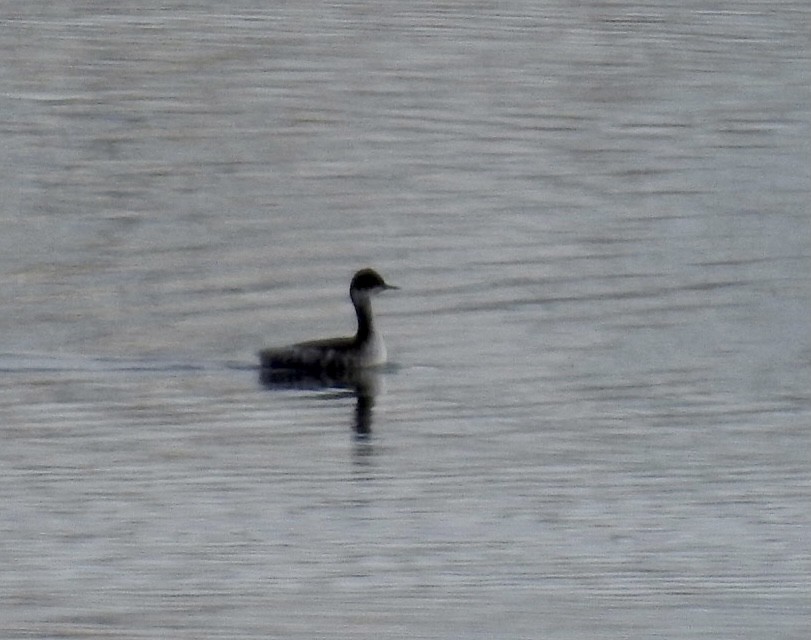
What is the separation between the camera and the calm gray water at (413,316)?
12.3 metres

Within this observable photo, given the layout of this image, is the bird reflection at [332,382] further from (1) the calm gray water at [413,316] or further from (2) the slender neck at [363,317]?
(2) the slender neck at [363,317]

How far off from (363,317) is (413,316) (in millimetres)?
1889

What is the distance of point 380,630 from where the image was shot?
445 inches

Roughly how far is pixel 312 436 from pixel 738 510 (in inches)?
A: 126

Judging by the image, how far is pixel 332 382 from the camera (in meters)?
18.8

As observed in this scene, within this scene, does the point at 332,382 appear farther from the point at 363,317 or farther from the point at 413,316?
the point at 413,316

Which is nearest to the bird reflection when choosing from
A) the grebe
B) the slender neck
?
the grebe

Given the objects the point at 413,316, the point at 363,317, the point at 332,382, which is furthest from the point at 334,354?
the point at 413,316

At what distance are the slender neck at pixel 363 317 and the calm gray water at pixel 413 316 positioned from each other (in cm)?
45

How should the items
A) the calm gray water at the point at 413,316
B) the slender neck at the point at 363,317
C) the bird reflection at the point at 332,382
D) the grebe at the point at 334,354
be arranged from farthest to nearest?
the slender neck at the point at 363,317 < the grebe at the point at 334,354 < the bird reflection at the point at 332,382 < the calm gray water at the point at 413,316

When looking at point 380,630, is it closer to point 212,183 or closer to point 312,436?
point 312,436

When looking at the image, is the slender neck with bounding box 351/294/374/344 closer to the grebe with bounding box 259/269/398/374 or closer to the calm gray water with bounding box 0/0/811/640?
the grebe with bounding box 259/269/398/374

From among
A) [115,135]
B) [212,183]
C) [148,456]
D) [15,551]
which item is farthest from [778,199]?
[15,551]

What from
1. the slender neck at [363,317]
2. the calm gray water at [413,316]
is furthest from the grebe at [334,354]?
the calm gray water at [413,316]
